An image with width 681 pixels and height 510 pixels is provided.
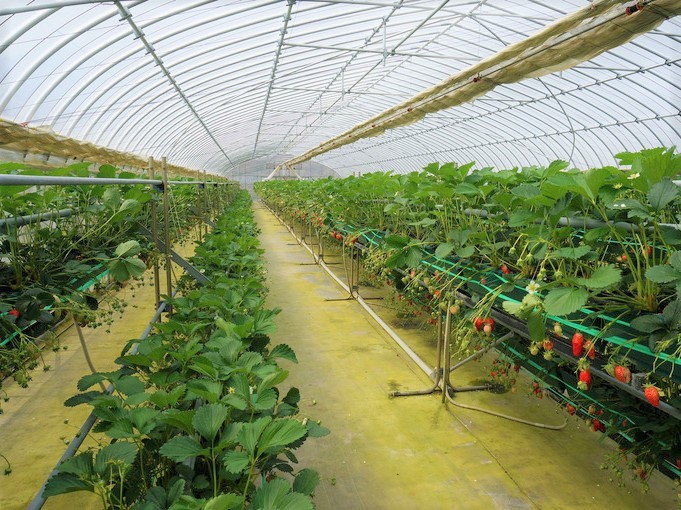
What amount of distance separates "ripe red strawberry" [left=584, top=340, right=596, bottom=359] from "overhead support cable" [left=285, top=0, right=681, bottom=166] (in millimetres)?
1435

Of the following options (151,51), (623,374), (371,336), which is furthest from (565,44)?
(151,51)

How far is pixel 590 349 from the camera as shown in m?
1.77

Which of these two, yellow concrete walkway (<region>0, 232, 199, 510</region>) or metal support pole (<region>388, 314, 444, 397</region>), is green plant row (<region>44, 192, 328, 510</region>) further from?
metal support pole (<region>388, 314, 444, 397</region>)

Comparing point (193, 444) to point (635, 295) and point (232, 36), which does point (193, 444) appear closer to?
point (635, 295)

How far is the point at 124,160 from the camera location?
10750 mm

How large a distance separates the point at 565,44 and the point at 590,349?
5.83 ft

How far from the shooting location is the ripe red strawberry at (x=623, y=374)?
1.69 meters

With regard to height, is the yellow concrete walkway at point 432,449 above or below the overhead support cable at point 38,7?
below

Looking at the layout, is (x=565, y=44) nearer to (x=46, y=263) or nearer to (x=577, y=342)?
(x=577, y=342)

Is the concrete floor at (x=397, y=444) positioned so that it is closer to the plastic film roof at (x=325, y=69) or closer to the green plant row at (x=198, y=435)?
the green plant row at (x=198, y=435)

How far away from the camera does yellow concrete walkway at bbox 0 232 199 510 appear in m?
2.52

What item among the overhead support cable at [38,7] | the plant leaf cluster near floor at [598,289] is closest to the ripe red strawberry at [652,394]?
the plant leaf cluster near floor at [598,289]

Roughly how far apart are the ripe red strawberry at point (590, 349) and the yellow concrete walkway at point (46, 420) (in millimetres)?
1794

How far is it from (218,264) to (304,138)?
30.3m
